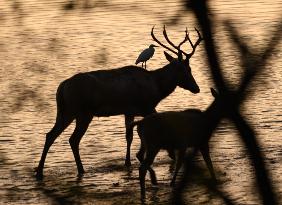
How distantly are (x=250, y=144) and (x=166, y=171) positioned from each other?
21.8 feet

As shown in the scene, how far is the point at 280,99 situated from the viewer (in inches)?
605

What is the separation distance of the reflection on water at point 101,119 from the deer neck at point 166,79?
2.31ft

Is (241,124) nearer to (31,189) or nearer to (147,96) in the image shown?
(31,189)

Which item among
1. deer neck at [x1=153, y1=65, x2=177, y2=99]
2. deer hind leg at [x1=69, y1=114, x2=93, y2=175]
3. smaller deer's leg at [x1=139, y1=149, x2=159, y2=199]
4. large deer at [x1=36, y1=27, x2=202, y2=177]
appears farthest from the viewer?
deer neck at [x1=153, y1=65, x2=177, y2=99]

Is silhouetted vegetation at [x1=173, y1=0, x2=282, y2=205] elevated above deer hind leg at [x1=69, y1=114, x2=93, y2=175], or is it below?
above

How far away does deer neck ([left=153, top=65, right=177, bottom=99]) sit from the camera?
1181cm

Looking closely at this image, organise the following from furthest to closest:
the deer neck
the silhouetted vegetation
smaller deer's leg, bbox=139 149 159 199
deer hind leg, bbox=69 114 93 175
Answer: the deer neck, deer hind leg, bbox=69 114 93 175, smaller deer's leg, bbox=139 149 159 199, the silhouetted vegetation

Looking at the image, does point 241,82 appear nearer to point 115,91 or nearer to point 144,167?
point 144,167

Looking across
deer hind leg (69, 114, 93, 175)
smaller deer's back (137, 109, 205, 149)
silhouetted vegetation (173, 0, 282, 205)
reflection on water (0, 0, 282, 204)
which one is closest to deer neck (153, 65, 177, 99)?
reflection on water (0, 0, 282, 204)

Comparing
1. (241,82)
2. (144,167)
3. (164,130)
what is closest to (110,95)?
(164,130)

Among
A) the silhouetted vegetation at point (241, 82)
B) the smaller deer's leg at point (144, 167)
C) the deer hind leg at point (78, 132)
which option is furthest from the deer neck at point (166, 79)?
the silhouetted vegetation at point (241, 82)

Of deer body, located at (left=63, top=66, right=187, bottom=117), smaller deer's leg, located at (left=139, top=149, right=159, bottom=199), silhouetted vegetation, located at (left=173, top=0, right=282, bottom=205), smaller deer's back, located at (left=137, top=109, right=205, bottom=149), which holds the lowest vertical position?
deer body, located at (left=63, top=66, right=187, bottom=117)

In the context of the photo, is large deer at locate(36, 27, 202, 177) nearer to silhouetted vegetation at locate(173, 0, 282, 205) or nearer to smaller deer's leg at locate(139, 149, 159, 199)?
smaller deer's leg at locate(139, 149, 159, 199)

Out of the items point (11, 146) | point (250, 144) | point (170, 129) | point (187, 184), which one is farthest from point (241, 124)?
point (11, 146)
